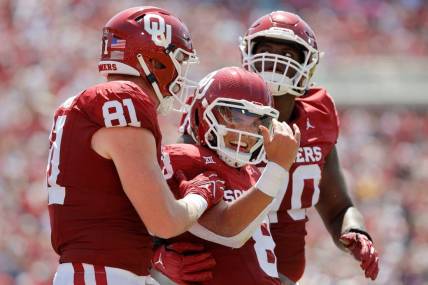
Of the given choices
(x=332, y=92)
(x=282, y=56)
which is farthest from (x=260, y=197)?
(x=332, y=92)

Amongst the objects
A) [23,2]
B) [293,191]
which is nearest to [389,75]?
[23,2]

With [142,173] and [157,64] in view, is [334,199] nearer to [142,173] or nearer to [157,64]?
[157,64]

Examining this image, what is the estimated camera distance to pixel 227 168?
3.71 meters

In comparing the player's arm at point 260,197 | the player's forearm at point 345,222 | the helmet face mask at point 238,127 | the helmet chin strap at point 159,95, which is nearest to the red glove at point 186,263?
the player's arm at point 260,197

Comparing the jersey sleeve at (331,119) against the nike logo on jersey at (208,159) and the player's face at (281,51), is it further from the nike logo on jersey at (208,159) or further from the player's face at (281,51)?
the nike logo on jersey at (208,159)

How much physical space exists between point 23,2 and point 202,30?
279cm

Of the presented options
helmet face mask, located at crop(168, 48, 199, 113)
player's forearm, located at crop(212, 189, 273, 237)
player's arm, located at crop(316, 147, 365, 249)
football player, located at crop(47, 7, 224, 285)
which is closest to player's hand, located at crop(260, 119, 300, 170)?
player's forearm, located at crop(212, 189, 273, 237)

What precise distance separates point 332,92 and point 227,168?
1146 centimetres

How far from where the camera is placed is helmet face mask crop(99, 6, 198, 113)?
3.49m

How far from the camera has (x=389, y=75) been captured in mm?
A: 16016

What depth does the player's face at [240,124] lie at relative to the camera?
362 centimetres

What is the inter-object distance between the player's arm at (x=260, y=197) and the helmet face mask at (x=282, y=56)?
0.87 m

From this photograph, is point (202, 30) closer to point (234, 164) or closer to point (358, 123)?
point (358, 123)

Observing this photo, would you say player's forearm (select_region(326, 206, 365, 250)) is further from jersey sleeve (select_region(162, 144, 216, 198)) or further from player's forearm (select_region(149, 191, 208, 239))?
player's forearm (select_region(149, 191, 208, 239))
